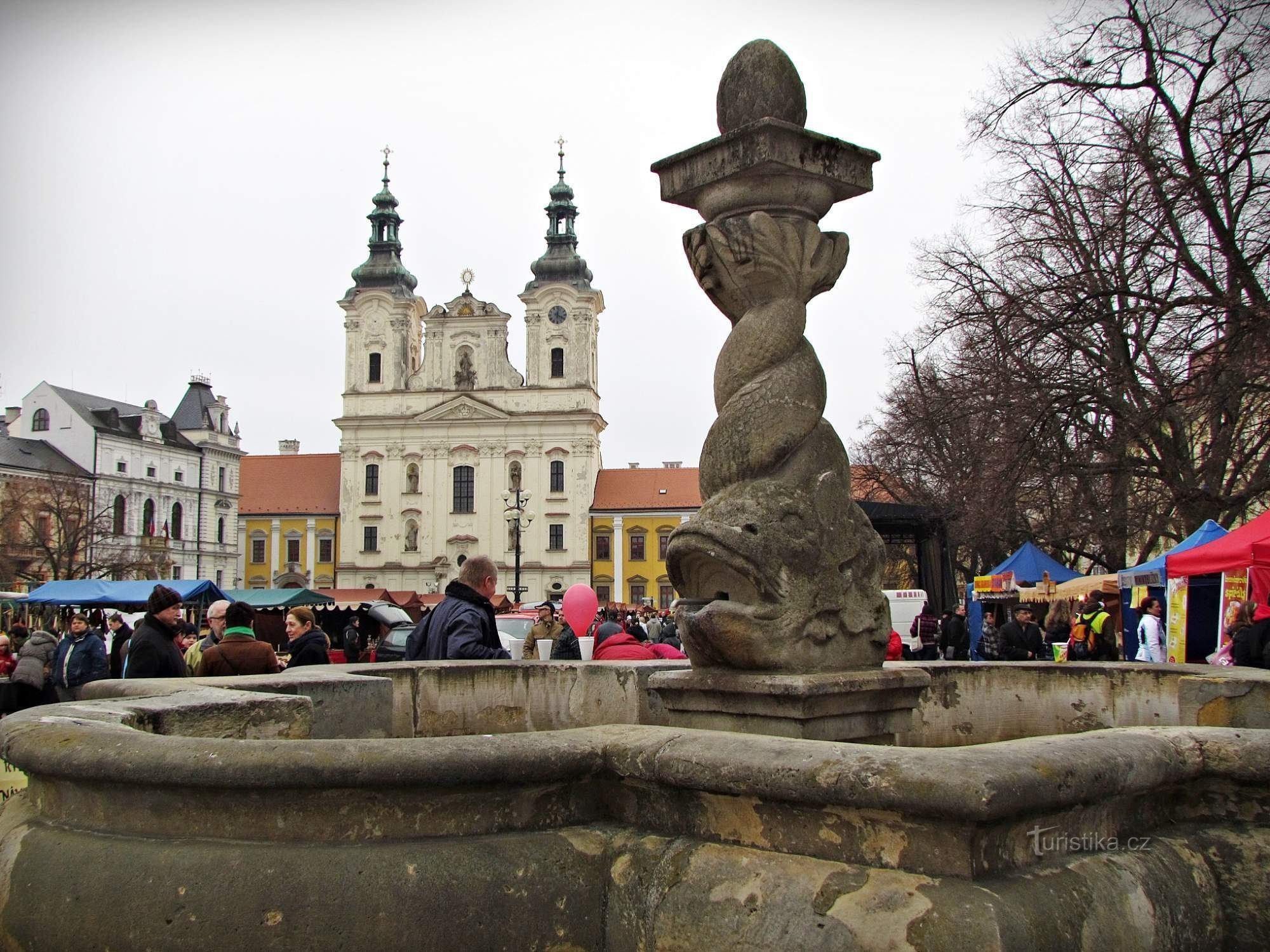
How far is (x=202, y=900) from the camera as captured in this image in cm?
283

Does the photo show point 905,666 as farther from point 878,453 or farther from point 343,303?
point 343,303

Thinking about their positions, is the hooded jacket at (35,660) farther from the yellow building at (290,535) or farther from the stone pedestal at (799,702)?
the yellow building at (290,535)

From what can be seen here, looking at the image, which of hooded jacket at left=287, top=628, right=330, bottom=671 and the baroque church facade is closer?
hooded jacket at left=287, top=628, right=330, bottom=671

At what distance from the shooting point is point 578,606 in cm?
1517

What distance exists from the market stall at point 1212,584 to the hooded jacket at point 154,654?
8376 mm

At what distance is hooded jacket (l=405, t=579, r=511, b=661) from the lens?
249 inches

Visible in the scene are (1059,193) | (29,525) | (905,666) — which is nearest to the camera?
(905,666)

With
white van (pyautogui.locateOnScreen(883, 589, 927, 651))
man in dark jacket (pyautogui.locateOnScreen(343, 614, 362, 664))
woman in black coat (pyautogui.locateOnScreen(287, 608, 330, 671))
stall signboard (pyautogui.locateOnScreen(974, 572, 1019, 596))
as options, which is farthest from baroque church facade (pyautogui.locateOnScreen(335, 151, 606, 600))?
woman in black coat (pyautogui.locateOnScreen(287, 608, 330, 671))

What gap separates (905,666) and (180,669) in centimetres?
407

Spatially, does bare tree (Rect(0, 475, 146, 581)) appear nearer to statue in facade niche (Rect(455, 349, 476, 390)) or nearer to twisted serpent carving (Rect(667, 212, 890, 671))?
statue in facade niche (Rect(455, 349, 476, 390))

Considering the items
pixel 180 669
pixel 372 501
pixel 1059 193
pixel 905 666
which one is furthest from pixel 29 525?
pixel 905 666

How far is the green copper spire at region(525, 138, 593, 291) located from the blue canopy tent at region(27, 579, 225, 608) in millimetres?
53925

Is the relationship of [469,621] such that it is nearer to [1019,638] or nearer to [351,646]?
[1019,638]

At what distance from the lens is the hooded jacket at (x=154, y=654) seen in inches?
257
